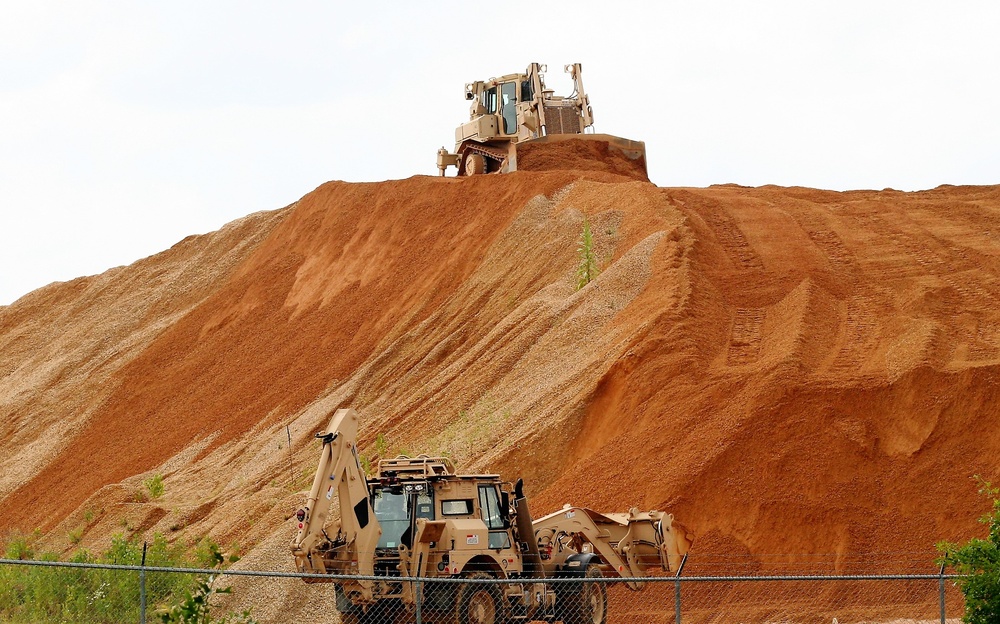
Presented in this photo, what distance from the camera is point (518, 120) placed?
149ft

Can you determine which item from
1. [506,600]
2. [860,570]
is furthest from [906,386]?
[506,600]

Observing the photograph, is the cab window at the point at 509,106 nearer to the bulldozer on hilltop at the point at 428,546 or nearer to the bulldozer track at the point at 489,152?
the bulldozer track at the point at 489,152

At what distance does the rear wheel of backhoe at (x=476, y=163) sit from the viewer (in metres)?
45.4

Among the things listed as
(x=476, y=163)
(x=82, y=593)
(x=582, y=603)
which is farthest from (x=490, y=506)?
(x=476, y=163)

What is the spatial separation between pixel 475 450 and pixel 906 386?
7809 mm

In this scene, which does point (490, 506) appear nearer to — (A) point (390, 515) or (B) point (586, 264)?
(A) point (390, 515)

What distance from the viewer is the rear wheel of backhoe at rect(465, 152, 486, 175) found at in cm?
4538

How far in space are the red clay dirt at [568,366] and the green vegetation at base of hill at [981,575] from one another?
24.6 feet

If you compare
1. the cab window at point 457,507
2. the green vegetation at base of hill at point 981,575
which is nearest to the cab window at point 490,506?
the cab window at point 457,507

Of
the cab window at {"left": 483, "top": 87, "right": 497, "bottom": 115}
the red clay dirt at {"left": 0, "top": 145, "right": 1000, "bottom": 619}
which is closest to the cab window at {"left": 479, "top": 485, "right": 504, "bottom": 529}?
the red clay dirt at {"left": 0, "top": 145, "right": 1000, "bottom": 619}

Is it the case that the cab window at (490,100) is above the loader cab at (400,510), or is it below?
above

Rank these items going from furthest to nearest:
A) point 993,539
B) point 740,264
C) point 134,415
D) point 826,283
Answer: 1. point 134,415
2. point 740,264
3. point 826,283
4. point 993,539

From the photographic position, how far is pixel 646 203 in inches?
1321

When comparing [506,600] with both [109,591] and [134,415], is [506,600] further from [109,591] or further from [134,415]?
[134,415]
